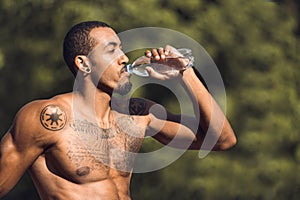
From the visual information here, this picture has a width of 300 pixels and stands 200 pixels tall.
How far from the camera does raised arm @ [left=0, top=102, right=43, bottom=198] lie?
650 cm

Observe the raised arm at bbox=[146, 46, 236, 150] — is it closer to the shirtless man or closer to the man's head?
the shirtless man

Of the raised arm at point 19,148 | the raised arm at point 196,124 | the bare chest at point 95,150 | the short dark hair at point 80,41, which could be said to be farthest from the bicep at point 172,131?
the raised arm at point 19,148

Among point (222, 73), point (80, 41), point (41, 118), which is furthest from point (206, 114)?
point (222, 73)

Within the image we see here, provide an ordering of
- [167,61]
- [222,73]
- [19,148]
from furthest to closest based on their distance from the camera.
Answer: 1. [222,73]
2. [167,61]
3. [19,148]

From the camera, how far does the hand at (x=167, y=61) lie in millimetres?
6523

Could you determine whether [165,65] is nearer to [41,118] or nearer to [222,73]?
[41,118]

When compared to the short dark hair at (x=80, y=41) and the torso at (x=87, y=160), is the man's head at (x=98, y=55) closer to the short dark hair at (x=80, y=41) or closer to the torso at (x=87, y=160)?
the short dark hair at (x=80, y=41)

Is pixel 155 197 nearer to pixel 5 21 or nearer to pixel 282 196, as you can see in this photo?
pixel 282 196

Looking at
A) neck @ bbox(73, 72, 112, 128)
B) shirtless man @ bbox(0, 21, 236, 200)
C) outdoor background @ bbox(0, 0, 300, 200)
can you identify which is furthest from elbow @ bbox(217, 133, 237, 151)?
outdoor background @ bbox(0, 0, 300, 200)

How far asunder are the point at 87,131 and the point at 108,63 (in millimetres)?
474

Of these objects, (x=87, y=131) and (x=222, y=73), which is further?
(x=222, y=73)

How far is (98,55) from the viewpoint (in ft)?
22.6

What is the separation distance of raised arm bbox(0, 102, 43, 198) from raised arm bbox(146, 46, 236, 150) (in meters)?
0.86

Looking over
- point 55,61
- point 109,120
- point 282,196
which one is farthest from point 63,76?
point 109,120
